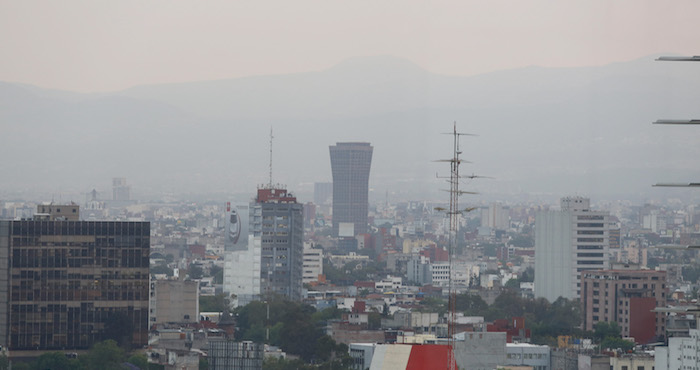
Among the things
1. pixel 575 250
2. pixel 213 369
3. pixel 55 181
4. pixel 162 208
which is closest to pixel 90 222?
pixel 213 369

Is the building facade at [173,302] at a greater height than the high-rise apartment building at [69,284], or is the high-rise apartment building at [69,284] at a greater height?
the high-rise apartment building at [69,284]

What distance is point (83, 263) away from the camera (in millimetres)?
21000

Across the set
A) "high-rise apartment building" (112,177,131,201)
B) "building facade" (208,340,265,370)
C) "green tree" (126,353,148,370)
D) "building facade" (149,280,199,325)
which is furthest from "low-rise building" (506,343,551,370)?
"high-rise apartment building" (112,177,131,201)

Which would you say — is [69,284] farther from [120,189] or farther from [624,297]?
[120,189]

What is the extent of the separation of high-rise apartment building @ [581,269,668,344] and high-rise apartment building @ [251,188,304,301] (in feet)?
28.4

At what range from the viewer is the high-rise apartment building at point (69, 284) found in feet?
67.3

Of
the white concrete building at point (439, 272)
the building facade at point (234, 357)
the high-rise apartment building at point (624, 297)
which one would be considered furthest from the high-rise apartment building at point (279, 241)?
the building facade at point (234, 357)

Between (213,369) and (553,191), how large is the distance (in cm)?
3733

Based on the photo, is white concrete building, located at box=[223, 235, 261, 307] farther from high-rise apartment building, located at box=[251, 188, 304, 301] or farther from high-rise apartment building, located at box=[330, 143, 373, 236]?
high-rise apartment building, located at box=[330, 143, 373, 236]

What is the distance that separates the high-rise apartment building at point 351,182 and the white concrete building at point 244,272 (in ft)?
97.0

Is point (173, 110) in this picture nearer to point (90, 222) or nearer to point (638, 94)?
point (638, 94)

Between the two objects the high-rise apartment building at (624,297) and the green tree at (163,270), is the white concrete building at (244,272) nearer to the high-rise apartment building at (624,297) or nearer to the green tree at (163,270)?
the green tree at (163,270)

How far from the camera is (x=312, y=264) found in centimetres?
4712

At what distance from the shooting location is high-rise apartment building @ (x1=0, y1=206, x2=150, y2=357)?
2052 cm
